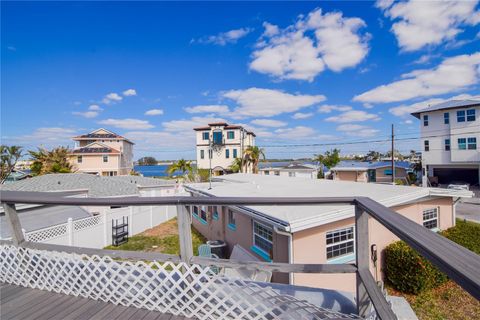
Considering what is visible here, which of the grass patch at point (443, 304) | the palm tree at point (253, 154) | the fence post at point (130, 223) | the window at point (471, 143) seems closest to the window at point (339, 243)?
the grass patch at point (443, 304)

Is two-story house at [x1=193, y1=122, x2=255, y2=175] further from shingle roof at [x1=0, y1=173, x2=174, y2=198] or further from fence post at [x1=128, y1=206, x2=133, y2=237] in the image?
fence post at [x1=128, y1=206, x2=133, y2=237]

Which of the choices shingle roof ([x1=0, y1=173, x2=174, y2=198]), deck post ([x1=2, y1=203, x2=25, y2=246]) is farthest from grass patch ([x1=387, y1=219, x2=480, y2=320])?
shingle roof ([x1=0, y1=173, x2=174, y2=198])

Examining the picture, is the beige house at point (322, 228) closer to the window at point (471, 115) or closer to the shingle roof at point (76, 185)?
the shingle roof at point (76, 185)

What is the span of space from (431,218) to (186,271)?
10.1 m

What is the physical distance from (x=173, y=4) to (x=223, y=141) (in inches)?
928

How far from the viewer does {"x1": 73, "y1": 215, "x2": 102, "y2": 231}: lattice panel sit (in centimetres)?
977

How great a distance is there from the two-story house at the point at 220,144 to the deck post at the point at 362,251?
105 feet

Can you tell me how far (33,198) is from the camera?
231 centimetres

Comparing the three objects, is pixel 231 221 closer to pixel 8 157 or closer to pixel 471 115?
pixel 471 115

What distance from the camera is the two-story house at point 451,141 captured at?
912 inches

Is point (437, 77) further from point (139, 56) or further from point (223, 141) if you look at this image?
point (139, 56)

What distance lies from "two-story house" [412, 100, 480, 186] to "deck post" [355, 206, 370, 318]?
2647 cm

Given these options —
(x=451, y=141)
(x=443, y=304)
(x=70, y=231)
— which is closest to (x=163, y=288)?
(x=443, y=304)

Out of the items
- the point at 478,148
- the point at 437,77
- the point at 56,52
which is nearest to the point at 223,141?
the point at 56,52
